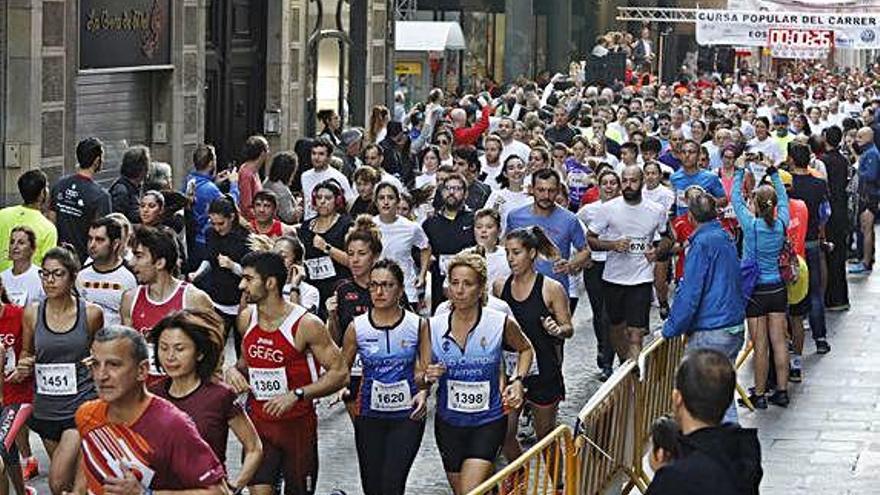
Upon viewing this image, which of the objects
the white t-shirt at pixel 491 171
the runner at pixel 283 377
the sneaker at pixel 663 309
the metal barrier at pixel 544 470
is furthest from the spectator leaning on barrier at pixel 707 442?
the white t-shirt at pixel 491 171

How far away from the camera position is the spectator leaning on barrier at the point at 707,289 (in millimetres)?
13570

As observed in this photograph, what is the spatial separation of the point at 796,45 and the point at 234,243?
86.3 ft

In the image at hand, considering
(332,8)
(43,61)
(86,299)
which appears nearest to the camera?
(86,299)

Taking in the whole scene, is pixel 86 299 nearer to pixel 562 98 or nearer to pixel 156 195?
pixel 156 195

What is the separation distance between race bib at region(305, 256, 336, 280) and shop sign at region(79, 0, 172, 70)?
20.1 ft

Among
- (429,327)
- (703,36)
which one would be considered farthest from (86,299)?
(703,36)

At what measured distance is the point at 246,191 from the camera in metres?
18.3

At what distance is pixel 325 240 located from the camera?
1520 cm

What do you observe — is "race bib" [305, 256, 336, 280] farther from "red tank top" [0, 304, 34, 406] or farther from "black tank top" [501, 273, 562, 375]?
"red tank top" [0, 304, 34, 406]

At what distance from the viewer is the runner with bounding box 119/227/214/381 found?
11.2 m

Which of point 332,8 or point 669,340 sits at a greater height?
point 332,8

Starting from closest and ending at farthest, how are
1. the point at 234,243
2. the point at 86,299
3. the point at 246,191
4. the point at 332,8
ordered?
the point at 86,299
the point at 234,243
the point at 246,191
the point at 332,8

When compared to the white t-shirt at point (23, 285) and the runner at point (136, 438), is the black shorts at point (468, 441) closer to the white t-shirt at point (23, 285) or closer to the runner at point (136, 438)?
the white t-shirt at point (23, 285)

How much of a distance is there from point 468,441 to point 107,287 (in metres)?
2.49
